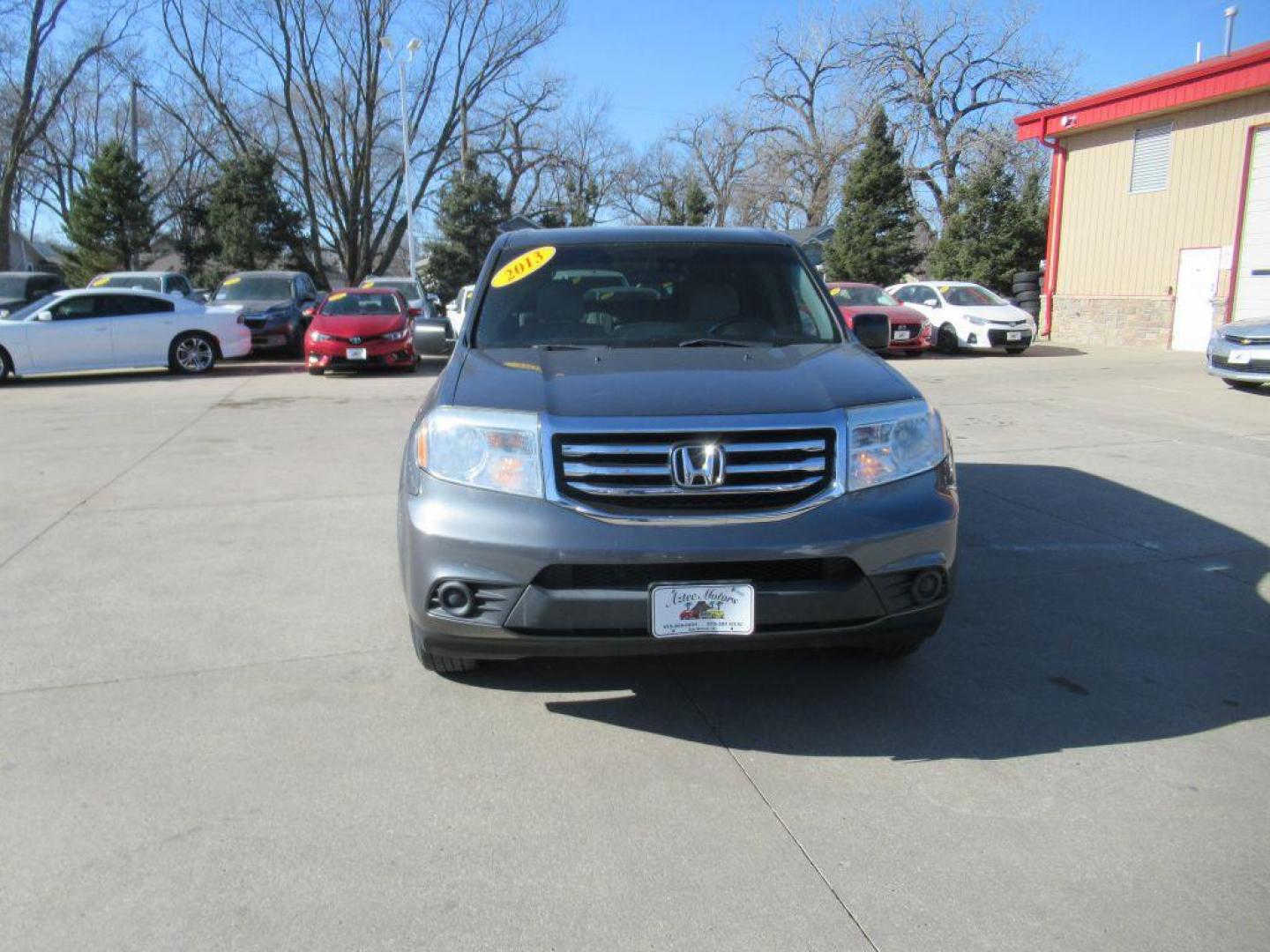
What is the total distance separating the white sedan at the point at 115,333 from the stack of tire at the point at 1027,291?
19406mm

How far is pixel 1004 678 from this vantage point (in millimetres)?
3820

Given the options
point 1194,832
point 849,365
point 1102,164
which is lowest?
point 1194,832

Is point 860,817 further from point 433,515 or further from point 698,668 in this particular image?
point 433,515

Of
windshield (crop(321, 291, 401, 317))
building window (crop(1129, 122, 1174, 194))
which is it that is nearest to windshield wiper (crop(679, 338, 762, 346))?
windshield (crop(321, 291, 401, 317))

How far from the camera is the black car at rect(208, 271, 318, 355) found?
1850 centimetres

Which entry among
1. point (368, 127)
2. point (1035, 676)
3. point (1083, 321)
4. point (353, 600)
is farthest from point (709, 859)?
point (368, 127)

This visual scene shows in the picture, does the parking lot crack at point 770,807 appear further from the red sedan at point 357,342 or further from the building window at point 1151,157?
the building window at point 1151,157

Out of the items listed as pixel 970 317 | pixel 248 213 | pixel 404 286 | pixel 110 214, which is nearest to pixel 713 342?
pixel 970 317

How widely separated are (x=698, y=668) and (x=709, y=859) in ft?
4.19

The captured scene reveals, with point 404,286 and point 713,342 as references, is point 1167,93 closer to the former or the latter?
point 404,286

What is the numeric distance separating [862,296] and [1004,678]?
1755 cm

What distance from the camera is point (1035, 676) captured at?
151 inches

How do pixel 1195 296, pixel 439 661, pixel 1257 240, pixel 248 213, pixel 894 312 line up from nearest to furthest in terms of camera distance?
pixel 439 661
pixel 1257 240
pixel 894 312
pixel 1195 296
pixel 248 213

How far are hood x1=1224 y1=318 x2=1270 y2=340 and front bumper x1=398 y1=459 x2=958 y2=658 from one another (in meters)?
11.9
